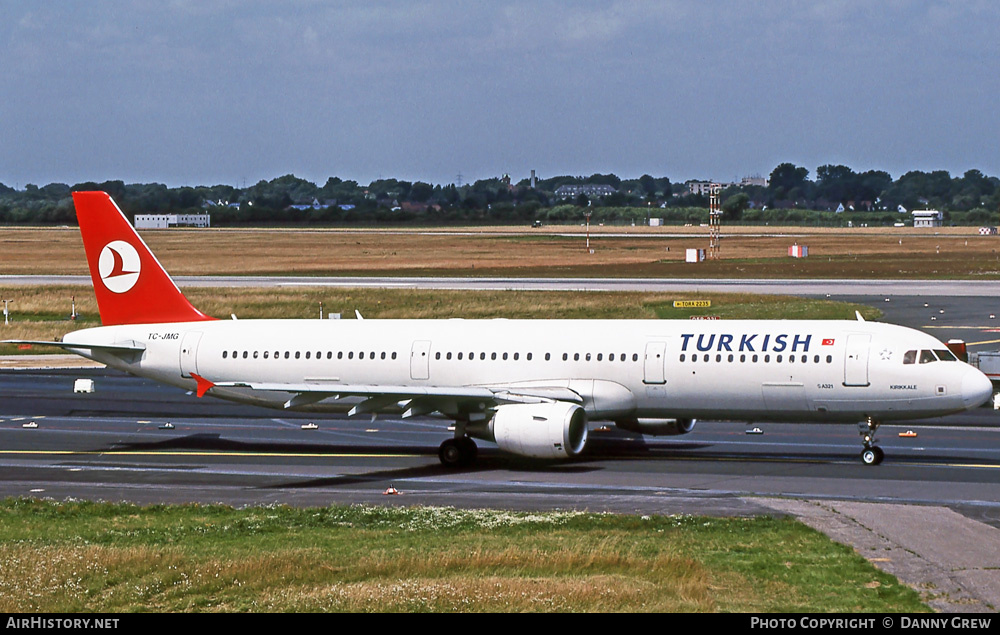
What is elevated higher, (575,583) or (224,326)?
(224,326)

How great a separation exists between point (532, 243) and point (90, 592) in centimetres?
17025

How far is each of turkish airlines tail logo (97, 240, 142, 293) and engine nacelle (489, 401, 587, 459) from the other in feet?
46.5

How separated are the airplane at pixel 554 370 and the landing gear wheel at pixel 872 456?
4cm

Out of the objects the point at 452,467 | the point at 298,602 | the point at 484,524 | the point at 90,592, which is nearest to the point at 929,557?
the point at 484,524

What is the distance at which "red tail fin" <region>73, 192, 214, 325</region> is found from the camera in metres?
42.3

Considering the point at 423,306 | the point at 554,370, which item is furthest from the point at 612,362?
the point at 423,306

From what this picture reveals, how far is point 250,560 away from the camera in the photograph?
2184 cm

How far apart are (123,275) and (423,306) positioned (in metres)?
40.4

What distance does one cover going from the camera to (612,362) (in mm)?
36969

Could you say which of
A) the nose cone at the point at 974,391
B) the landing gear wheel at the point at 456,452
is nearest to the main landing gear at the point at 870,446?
the nose cone at the point at 974,391

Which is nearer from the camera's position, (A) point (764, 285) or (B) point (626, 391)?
(B) point (626, 391)

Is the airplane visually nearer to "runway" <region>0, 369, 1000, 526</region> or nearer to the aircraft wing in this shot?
the aircraft wing

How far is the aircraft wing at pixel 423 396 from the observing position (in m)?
36.0

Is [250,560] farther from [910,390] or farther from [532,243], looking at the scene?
[532,243]
